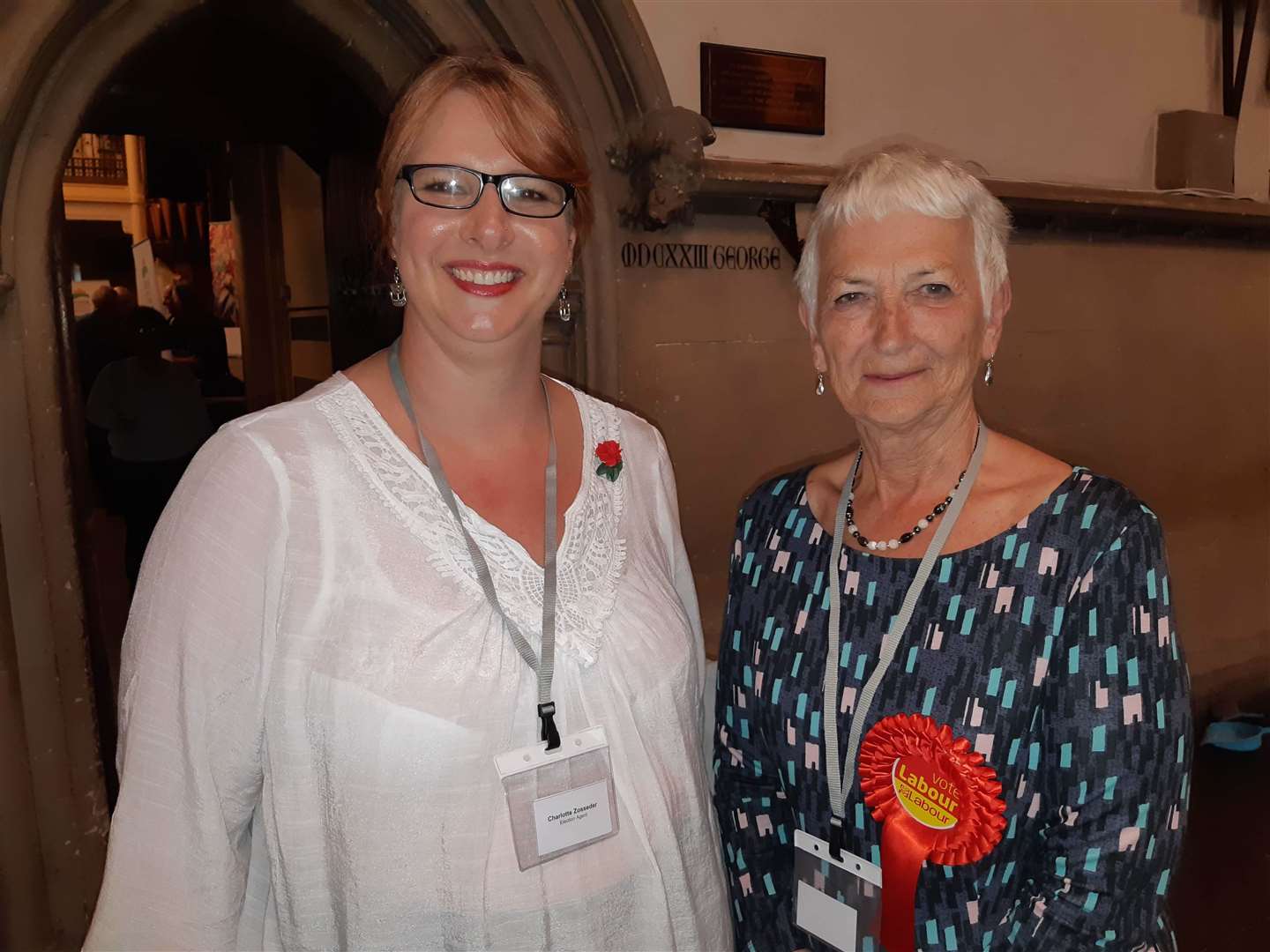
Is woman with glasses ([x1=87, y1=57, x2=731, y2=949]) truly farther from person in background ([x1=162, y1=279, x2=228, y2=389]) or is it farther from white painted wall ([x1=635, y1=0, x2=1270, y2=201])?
person in background ([x1=162, y1=279, x2=228, y2=389])

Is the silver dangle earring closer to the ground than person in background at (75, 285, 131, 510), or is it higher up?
higher up

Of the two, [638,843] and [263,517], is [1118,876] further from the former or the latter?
[263,517]

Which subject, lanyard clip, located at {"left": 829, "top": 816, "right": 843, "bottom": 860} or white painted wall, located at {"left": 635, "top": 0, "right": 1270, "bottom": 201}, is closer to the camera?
lanyard clip, located at {"left": 829, "top": 816, "right": 843, "bottom": 860}

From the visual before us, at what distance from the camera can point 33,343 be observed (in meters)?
1.73

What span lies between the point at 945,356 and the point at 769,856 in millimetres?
779

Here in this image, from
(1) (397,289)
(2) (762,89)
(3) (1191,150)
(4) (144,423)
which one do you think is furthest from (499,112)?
(3) (1191,150)

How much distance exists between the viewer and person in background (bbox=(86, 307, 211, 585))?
3.51 m

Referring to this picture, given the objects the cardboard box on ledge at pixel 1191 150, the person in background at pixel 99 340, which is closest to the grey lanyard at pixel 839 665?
the cardboard box on ledge at pixel 1191 150

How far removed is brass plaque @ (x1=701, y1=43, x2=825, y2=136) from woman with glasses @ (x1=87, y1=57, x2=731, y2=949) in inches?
56.8

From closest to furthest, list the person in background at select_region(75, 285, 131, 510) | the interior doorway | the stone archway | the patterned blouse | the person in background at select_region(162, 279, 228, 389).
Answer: the patterned blouse → the stone archway → the interior doorway → the person in background at select_region(75, 285, 131, 510) → the person in background at select_region(162, 279, 228, 389)

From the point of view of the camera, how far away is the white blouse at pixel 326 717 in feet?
3.46

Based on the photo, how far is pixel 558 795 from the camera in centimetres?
112

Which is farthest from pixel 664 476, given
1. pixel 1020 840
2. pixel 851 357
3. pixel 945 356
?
pixel 1020 840

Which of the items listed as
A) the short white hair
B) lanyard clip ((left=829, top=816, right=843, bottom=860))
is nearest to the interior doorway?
the short white hair
